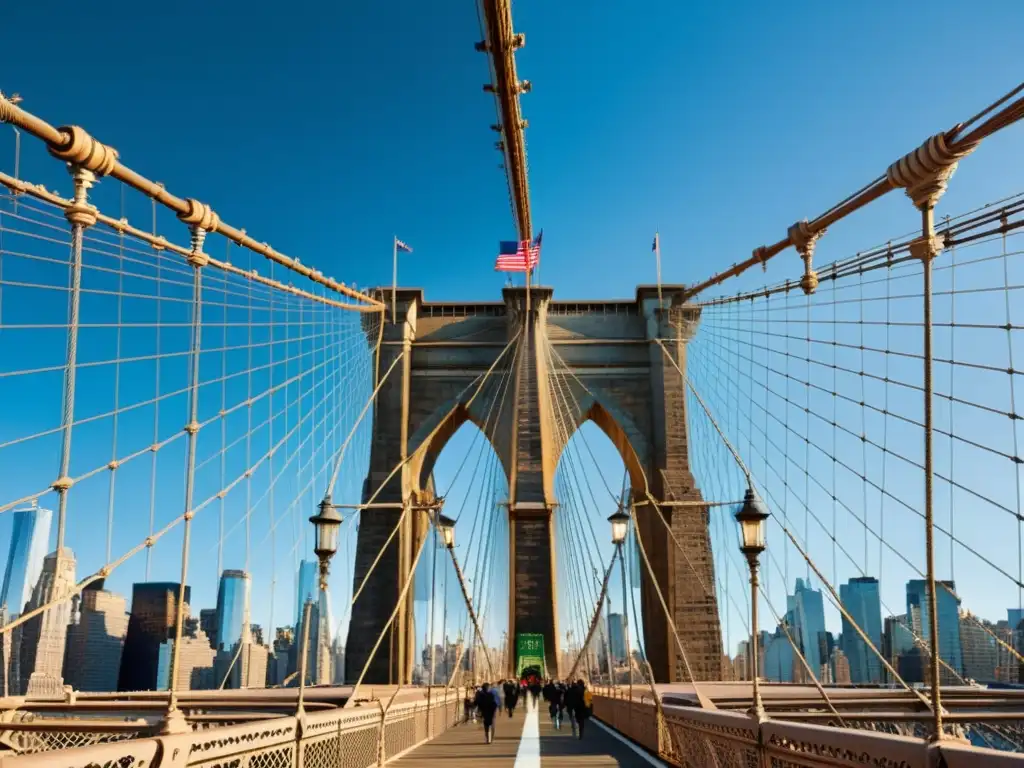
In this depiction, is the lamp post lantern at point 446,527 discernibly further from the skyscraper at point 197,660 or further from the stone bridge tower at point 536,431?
the skyscraper at point 197,660

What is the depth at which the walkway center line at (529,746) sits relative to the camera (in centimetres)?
1155

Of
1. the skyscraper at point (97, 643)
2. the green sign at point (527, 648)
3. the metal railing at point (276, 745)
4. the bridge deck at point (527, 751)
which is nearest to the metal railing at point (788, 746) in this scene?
the bridge deck at point (527, 751)

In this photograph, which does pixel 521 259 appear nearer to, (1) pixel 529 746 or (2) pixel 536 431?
(2) pixel 536 431

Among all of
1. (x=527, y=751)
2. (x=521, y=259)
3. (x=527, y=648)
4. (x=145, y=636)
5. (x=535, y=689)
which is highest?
(x=521, y=259)

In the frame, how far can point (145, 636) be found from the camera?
121 feet

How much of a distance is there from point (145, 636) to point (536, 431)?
18.4m

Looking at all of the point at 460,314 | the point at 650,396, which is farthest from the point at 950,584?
the point at 460,314

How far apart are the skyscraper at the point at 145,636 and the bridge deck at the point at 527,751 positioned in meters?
15.0

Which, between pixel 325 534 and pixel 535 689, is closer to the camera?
pixel 325 534

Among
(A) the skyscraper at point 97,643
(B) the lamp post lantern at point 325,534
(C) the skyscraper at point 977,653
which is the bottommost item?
(A) the skyscraper at point 97,643

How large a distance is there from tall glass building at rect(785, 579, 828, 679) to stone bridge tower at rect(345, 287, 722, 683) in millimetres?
2285

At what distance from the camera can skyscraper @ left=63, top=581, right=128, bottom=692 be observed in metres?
25.7

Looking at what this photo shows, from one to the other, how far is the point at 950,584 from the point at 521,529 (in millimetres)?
15431

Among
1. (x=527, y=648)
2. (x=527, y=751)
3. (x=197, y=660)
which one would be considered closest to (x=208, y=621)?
(x=197, y=660)
